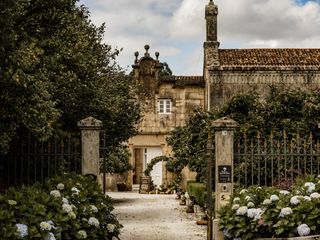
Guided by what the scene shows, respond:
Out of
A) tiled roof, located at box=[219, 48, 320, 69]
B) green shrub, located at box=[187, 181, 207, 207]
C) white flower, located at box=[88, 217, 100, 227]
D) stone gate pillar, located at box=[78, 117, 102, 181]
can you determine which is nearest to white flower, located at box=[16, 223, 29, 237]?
white flower, located at box=[88, 217, 100, 227]

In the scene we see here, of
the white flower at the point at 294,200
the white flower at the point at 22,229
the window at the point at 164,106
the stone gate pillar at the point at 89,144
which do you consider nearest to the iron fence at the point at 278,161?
the white flower at the point at 294,200

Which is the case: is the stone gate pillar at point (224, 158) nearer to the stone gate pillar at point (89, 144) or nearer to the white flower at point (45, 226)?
the stone gate pillar at point (89, 144)

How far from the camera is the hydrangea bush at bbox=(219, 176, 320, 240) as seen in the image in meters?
10.4

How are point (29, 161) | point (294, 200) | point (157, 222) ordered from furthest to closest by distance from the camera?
point (157, 222) → point (29, 161) → point (294, 200)

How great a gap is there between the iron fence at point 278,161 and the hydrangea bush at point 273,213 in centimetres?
187

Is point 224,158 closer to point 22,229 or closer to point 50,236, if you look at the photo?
point 50,236

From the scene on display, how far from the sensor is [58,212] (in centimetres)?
954

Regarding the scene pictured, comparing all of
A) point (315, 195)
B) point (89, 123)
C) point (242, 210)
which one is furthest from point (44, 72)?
point (315, 195)

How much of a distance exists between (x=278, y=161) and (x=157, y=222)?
5819 millimetres

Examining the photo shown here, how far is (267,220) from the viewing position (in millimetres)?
10867

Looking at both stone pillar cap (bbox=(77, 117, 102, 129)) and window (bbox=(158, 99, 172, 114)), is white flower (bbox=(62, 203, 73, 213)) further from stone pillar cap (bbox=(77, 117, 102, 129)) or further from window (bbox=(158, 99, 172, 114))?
window (bbox=(158, 99, 172, 114))

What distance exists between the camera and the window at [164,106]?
37.8 metres

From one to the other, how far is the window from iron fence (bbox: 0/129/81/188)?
76.8ft

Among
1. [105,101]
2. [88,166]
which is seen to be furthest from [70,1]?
[105,101]
